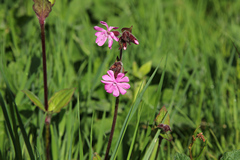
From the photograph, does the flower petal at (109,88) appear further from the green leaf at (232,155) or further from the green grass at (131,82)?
Answer: the green leaf at (232,155)

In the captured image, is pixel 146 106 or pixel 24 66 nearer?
pixel 146 106

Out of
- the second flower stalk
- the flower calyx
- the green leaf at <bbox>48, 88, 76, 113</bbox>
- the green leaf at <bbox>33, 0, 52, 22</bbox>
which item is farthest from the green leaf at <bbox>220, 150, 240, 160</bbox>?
the green leaf at <bbox>33, 0, 52, 22</bbox>

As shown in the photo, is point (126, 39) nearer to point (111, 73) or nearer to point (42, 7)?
point (111, 73)

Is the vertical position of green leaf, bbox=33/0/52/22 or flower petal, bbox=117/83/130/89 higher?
green leaf, bbox=33/0/52/22

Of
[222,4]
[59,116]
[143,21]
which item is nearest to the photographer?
[59,116]

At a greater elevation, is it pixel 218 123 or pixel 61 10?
pixel 61 10

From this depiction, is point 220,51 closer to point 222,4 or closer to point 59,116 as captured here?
point 222,4

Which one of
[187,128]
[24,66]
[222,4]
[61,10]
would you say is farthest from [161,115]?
[222,4]

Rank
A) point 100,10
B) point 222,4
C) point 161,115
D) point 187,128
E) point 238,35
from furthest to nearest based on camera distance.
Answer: point 222,4 < point 100,10 < point 238,35 < point 187,128 < point 161,115

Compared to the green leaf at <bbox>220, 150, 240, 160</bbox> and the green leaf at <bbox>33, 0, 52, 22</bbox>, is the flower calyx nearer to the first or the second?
the green leaf at <bbox>33, 0, 52, 22</bbox>

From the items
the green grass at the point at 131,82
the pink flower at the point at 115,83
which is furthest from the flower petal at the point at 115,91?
the green grass at the point at 131,82
